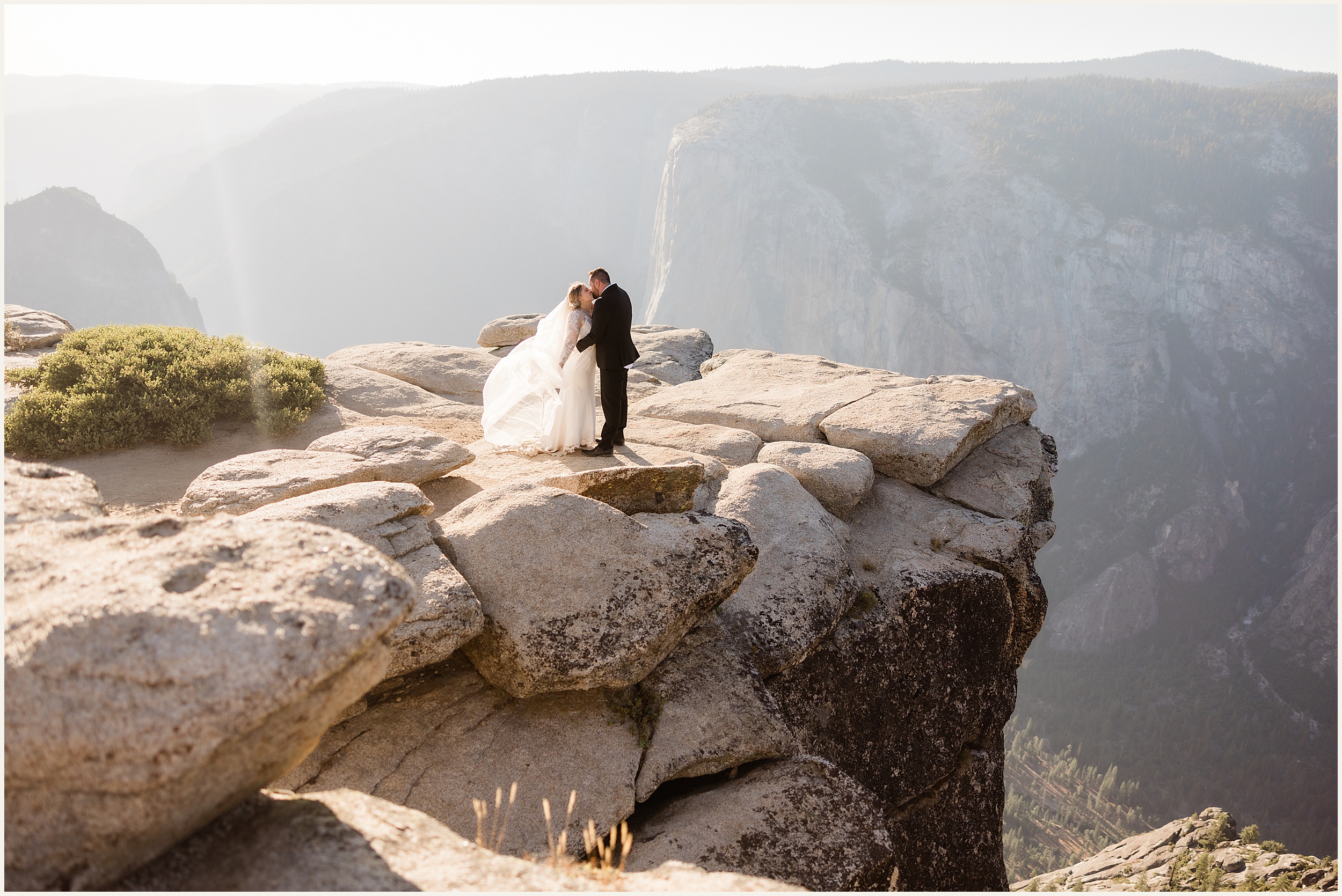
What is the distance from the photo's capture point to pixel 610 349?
10500 mm

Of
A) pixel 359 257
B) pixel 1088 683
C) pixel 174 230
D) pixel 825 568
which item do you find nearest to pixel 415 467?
pixel 825 568

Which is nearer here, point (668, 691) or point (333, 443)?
point (668, 691)

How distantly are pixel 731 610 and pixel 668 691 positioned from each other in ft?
4.34

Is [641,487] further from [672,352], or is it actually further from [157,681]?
[672,352]

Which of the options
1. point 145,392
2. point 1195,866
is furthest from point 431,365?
point 1195,866

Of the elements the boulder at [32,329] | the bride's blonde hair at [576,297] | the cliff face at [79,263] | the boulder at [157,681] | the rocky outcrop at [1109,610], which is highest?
the bride's blonde hair at [576,297]

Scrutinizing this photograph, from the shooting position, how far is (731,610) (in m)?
7.65

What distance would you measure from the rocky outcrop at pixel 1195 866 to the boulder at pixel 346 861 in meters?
20.6

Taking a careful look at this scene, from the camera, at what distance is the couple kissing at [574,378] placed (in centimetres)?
1045

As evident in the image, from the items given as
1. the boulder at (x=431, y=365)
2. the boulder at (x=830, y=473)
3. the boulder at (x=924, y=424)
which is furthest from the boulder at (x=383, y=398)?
the boulder at (x=924, y=424)

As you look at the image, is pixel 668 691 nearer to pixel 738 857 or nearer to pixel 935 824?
pixel 738 857

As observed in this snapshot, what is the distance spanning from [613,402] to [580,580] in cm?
471

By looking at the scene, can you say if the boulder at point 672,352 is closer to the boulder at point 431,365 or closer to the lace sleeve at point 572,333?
the boulder at point 431,365

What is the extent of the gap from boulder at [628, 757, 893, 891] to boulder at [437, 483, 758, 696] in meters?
1.14
